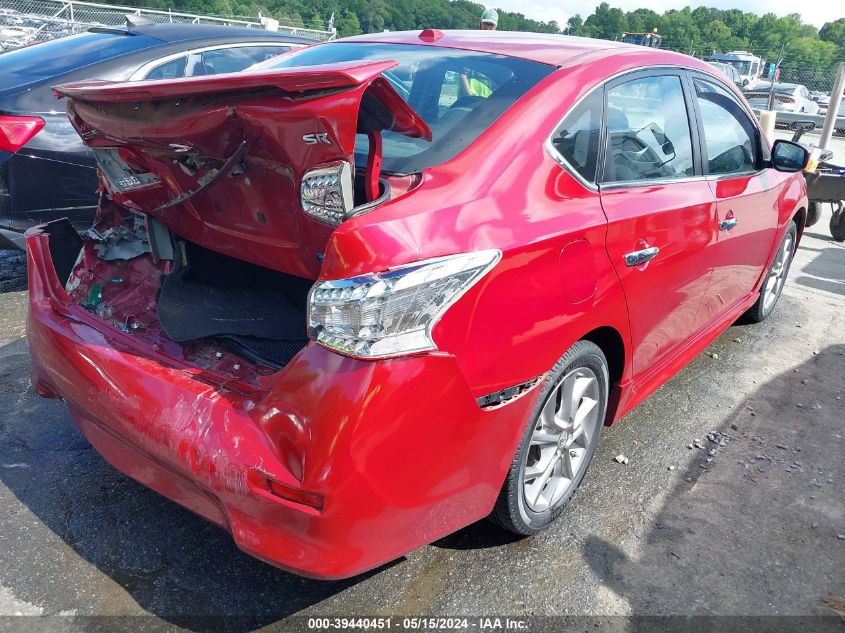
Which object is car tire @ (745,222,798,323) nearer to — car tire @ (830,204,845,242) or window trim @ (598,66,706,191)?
window trim @ (598,66,706,191)

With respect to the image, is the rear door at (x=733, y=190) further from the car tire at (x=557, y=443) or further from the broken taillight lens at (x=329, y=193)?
the broken taillight lens at (x=329, y=193)

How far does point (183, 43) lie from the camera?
5055 mm

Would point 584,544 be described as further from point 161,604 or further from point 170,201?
point 170,201

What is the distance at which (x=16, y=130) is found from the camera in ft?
13.6

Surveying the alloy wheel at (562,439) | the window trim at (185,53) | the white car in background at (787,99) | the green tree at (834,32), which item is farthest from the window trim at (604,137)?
the green tree at (834,32)

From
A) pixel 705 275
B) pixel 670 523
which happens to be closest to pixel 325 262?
pixel 670 523

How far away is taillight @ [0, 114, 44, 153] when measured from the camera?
4.12 m

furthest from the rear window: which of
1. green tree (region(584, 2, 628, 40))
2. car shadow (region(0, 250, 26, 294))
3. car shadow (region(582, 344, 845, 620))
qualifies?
green tree (region(584, 2, 628, 40))

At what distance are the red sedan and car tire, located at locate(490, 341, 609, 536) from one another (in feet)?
0.04

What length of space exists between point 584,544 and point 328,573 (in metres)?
1.14

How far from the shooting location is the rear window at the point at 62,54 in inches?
175

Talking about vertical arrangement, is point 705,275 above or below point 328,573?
above

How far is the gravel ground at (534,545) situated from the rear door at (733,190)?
0.74m

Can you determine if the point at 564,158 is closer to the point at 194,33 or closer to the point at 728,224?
the point at 728,224
